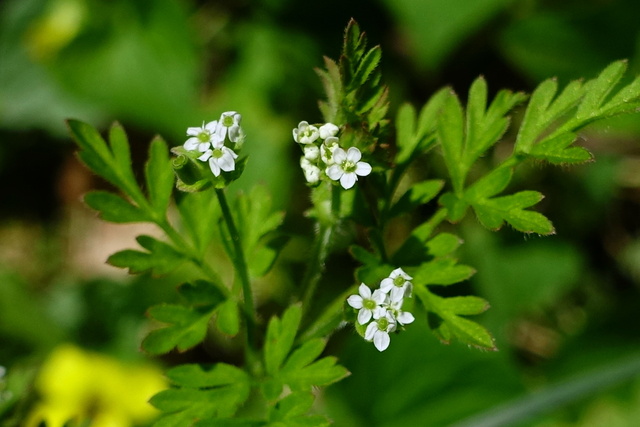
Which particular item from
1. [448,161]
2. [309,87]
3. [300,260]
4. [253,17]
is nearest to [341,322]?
[448,161]

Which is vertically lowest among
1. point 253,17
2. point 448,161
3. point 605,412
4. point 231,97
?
point 605,412

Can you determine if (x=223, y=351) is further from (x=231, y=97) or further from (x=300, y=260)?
(x=231, y=97)

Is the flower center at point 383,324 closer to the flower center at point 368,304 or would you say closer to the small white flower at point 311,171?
the flower center at point 368,304

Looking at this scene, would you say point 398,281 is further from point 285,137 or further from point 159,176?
point 285,137

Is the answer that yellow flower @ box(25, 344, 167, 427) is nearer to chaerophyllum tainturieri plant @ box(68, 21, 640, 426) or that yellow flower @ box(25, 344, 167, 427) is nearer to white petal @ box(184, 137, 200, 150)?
chaerophyllum tainturieri plant @ box(68, 21, 640, 426)

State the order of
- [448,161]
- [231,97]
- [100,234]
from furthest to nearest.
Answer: [100,234] < [231,97] < [448,161]

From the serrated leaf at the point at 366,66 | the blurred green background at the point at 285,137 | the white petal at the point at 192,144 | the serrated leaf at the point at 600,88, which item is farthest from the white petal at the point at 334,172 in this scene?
the blurred green background at the point at 285,137
